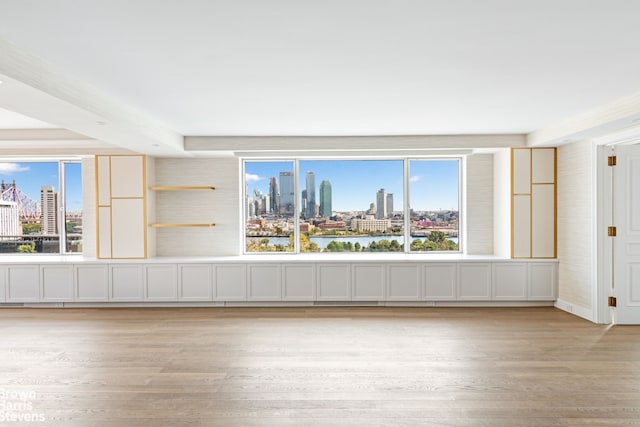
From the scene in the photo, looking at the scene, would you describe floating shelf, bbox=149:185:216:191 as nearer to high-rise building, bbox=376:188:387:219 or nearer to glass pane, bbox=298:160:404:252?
glass pane, bbox=298:160:404:252

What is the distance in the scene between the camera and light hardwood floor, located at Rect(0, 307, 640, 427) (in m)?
2.79

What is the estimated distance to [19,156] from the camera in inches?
242

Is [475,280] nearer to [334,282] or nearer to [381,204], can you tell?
[381,204]

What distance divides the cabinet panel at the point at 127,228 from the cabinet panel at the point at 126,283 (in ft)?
0.74

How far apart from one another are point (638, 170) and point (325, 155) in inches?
152

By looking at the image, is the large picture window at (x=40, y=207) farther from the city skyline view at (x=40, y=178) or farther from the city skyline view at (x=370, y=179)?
the city skyline view at (x=370, y=179)

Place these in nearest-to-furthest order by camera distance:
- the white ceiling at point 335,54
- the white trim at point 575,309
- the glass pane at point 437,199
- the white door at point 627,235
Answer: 1. the white ceiling at point 335,54
2. the white door at point 627,235
3. the white trim at point 575,309
4. the glass pane at point 437,199

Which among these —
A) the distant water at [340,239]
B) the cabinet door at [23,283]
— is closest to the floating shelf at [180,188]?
the distant water at [340,239]

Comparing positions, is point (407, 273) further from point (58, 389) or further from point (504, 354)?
point (58, 389)

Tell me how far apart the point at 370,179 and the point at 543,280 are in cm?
284

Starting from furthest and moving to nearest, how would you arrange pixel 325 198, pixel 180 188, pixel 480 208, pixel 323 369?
1. pixel 325 198
2. pixel 480 208
3. pixel 180 188
4. pixel 323 369

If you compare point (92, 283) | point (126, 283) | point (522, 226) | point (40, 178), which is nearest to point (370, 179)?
point (522, 226)

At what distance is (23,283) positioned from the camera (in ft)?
19.2

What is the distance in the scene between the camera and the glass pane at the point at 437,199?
6.62m
